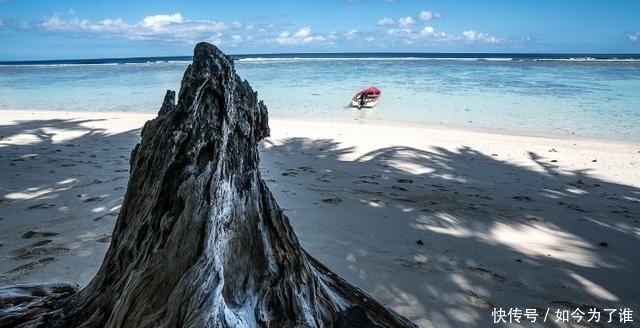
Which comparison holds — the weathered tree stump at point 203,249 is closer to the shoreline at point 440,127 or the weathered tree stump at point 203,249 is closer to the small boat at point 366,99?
the shoreline at point 440,127

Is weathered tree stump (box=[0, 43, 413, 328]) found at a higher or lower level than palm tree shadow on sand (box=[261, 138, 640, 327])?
higher

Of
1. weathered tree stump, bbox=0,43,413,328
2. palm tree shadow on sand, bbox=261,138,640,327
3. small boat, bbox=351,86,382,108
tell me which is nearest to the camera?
weathered tree stump, bbox=0,43,413,328

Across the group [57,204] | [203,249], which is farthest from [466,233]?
[57,204]

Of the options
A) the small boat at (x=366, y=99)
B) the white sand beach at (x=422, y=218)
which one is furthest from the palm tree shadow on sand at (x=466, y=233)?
the small boat at (x=366, y=99)

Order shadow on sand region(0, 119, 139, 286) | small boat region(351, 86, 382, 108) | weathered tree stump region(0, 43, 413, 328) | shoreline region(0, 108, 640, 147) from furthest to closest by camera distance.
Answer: small boat region(351, 86, 382, 108), shoreline region(0, 108, 640, 147), shadow on sand region(0, 119, 139, 286), weathered tree stump region(0, 43, 413, 328)

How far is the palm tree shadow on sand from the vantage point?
3.23 meters

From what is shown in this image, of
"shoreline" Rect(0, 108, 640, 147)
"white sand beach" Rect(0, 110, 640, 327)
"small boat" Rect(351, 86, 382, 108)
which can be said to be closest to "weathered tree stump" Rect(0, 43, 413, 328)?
"white sand beach" Rect(0, 110, 640, 327)

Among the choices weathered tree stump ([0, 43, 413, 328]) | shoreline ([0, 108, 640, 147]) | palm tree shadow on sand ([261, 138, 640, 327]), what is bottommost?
shoreline ([0, 108, 640, 147])

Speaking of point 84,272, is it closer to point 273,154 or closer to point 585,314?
point 585,314

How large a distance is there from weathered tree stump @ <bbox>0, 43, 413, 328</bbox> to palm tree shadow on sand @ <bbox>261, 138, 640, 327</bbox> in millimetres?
1480

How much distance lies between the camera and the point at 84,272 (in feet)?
10.9

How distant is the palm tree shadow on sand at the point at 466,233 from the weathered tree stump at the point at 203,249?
148cm

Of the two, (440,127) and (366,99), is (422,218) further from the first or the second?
(366,99)

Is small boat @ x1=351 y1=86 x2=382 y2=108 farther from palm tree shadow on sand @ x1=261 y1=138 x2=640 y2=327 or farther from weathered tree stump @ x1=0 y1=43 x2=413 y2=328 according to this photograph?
weathered tree stump @ x1=0 y1=43 x2=413 y2=328
